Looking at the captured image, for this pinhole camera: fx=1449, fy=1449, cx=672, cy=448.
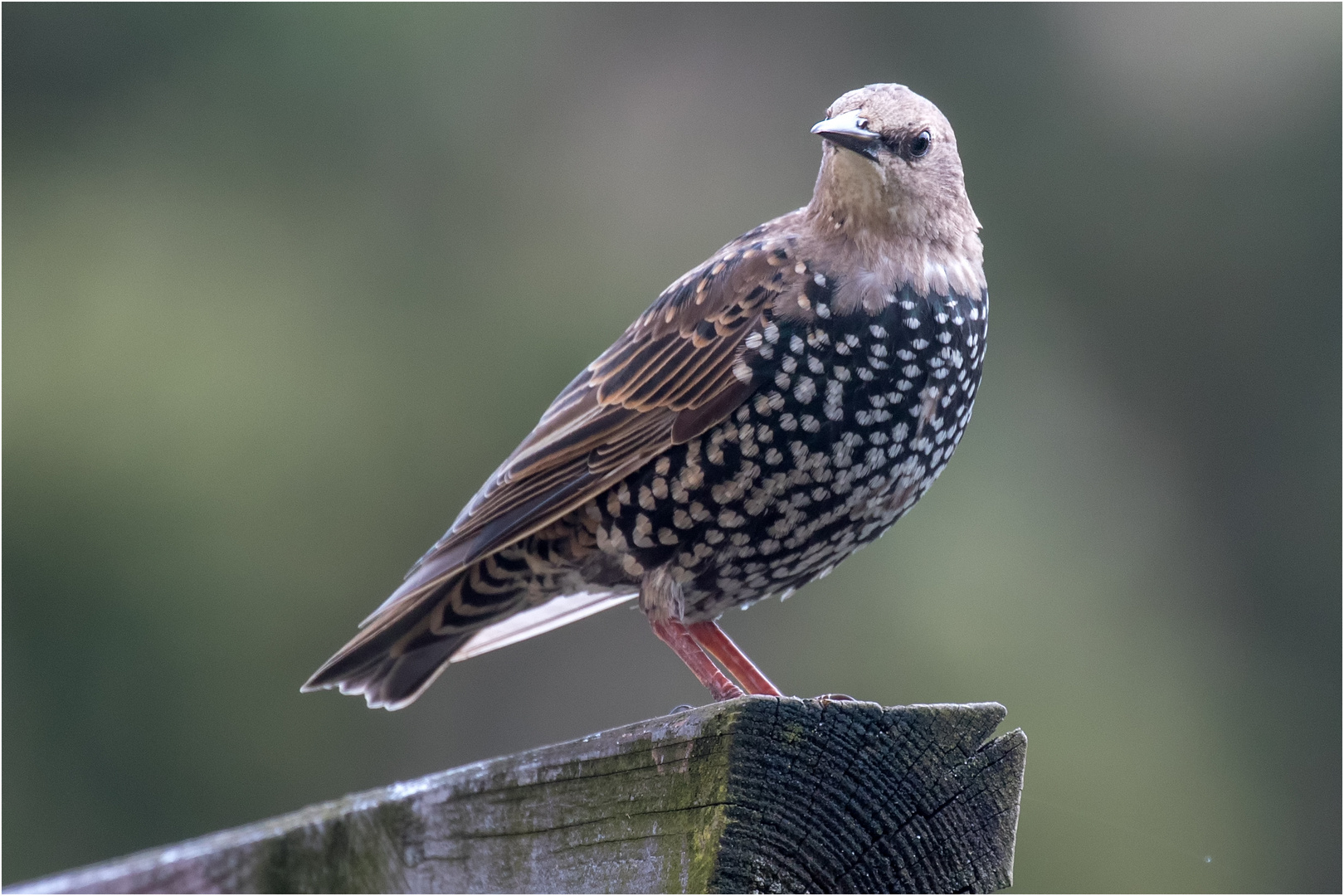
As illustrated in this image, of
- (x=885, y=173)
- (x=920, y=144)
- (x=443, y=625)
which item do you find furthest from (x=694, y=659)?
(x=920, y=144)

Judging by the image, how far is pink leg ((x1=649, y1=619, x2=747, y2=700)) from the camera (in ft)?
8.93

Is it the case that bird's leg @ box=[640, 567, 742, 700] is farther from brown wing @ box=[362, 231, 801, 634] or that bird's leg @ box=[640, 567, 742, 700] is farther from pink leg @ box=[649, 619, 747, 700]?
brown wing @ box=[362, 231, 801, 634]

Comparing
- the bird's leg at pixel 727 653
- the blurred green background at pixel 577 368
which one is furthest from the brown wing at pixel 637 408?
the blurred green background at pixel 577 368

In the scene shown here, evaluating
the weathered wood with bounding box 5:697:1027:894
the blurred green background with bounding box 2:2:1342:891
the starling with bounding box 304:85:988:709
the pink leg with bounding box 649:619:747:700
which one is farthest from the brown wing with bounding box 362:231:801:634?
the blurred green background with bounding box 2:2:1342:891

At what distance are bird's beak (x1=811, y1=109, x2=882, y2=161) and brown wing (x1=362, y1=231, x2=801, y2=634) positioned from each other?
0.78 ft

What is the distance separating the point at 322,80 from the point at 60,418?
2.16 metres

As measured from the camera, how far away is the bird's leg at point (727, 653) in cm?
309

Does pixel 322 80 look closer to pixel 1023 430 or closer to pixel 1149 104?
pixel 1023 430

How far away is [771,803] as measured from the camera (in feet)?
5.57

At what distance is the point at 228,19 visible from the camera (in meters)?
7.23

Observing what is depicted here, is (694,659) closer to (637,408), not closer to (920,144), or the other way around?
(637,408)

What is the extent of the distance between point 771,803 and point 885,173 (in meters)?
1.60

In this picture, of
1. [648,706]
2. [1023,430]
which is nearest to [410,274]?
[648,706]

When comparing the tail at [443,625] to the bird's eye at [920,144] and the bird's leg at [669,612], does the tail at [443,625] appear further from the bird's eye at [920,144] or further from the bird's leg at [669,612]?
the bird's eye at [920,144]
